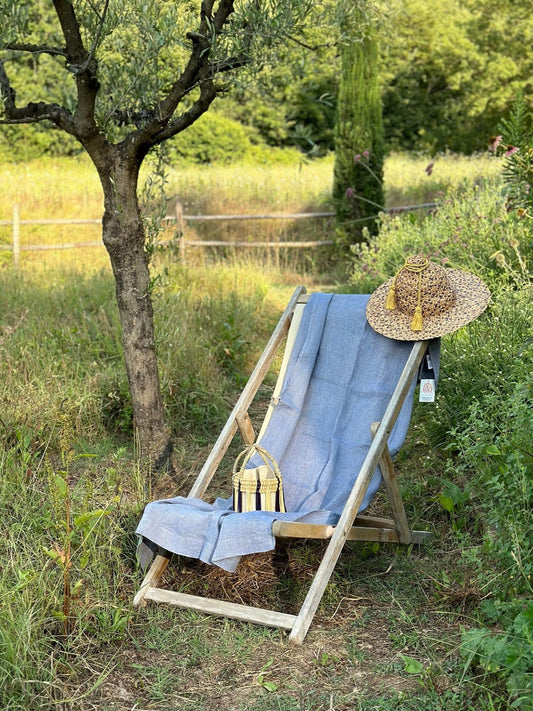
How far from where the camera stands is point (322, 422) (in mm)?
3656

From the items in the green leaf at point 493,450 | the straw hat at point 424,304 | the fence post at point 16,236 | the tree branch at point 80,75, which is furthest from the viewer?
the fence post at point 16,236

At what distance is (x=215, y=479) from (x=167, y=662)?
1.74m

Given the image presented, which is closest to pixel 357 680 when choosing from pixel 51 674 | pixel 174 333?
pixel 51 674

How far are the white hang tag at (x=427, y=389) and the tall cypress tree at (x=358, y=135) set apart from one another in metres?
7.58

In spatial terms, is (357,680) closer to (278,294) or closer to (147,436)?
(147,436)

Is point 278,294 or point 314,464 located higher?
point 314,464

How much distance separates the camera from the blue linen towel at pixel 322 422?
3043 millimetres

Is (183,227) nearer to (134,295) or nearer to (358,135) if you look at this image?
(358,135)

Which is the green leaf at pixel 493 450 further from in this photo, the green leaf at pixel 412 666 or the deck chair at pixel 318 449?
the green leaf at pixel 412 666

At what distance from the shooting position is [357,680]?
2676 millimetres

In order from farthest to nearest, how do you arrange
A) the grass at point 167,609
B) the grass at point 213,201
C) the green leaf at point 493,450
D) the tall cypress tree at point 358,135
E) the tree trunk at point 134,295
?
the grass at point 213,201
the tall cypress tree at point 358,135
the tree trunk at point 134,295
the green leaf at point 493,450
the grass at point 167,609

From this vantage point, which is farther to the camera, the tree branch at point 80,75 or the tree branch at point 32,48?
the tree branch at point 80,75

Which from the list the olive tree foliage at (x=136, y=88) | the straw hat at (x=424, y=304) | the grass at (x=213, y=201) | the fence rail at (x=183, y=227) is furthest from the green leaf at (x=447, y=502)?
the grass at (x=213, y=201)

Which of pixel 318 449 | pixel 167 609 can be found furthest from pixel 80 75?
pixel 167 609
